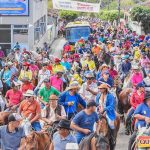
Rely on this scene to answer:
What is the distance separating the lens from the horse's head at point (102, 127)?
12.1 meters

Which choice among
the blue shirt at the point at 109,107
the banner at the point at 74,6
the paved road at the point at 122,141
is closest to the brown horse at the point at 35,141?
the blue shirt at the point at 109,107

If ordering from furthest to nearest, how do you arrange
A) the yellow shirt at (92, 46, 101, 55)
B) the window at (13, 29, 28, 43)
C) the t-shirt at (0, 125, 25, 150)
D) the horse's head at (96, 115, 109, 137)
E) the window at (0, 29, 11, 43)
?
the window at (0, 29, 11, 43) < the window at (13, 29, 28, 43) < the yellow shirt at (92, 46, 101, 55) < the horse's head at (96, 115, 109, 137) < the t-shirt at (0, 125, 25, 150)

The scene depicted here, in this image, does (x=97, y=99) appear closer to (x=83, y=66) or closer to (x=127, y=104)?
(x=127, y=104)

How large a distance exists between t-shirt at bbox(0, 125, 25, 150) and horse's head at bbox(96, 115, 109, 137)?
165 cm

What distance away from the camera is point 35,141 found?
11.2 m

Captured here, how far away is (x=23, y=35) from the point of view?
120 feet

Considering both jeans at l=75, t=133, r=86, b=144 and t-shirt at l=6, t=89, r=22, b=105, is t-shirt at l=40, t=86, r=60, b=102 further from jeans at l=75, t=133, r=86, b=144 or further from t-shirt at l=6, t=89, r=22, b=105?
jeans at l=75, t=133, r=86, b=144

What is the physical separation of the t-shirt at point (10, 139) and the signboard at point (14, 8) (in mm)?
24980

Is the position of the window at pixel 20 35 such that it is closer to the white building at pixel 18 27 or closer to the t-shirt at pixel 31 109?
the white building at pixel 18 27

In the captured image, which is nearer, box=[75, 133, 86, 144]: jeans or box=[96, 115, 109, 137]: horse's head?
box=[75, 133, 86, 144]: jeans

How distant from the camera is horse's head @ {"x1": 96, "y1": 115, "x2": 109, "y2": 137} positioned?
12.1 metres

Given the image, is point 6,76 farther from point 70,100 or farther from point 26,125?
point 26,125

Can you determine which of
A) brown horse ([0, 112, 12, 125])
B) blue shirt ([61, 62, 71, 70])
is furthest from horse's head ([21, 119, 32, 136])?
blue shirt ([61, 62, 71, 70])

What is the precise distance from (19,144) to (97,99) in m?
3.22
